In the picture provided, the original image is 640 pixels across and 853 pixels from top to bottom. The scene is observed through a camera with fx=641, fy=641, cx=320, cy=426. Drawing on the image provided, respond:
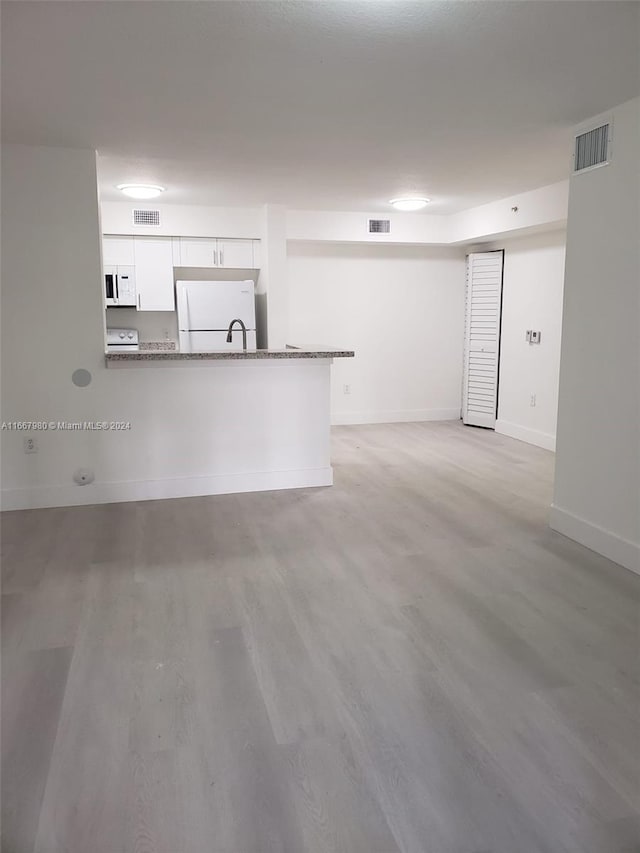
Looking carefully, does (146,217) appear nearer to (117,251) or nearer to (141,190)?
(117,251)

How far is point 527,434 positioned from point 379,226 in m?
2.70

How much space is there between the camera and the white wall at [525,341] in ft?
20.2

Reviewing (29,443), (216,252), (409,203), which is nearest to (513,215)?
(409,203)

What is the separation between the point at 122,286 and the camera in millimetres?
6418

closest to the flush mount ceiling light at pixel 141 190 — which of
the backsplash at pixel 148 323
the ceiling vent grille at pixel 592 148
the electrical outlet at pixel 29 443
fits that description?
the backsplash at pixel 148 323

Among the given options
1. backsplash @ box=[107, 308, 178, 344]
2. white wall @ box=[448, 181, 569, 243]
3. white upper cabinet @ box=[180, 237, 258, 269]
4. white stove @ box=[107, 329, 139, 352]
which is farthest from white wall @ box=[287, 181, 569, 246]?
white stove @ box=[107, 329, 139, 352]

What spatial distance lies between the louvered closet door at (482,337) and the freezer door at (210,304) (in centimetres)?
269

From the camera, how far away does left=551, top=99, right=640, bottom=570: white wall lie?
3240 millimetres

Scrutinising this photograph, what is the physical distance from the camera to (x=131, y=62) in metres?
2.64

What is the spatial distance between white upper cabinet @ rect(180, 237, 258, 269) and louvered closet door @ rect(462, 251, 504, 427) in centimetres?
259

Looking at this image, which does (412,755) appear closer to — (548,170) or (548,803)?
(548,803)

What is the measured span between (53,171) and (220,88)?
1665 millimetres

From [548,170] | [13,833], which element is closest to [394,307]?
[548,170]

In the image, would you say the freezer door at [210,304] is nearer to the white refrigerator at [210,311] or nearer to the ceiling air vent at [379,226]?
the white refrigerator at [210,311]
